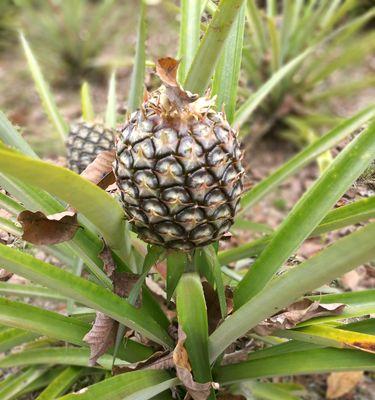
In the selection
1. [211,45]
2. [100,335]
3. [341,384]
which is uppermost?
[211,45]

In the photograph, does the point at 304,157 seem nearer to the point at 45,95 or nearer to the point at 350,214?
the point at 350,214

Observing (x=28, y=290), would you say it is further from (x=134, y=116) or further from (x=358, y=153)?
(x=358, y=153)

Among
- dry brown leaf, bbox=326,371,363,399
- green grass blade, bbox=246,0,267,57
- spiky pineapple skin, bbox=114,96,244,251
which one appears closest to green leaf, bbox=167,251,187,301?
spiky pineapple skin, bbox=114,96,244,251

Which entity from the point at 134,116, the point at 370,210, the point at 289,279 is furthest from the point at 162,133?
the point at 370,210

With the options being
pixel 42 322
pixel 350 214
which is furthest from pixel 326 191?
pixel 42 322

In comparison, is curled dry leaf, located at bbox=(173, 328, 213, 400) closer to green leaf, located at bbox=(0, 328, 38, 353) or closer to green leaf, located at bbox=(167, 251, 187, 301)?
green leaf, located at bbox=(167, 251, 187, 301)

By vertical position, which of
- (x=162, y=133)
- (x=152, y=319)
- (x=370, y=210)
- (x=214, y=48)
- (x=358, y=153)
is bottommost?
(x=152, y=319)

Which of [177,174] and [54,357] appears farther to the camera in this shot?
[54,357]

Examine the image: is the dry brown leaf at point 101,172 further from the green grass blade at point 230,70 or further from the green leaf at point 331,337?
the green leaf at point 331,337

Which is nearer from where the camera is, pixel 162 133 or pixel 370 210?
pixel 162 133
